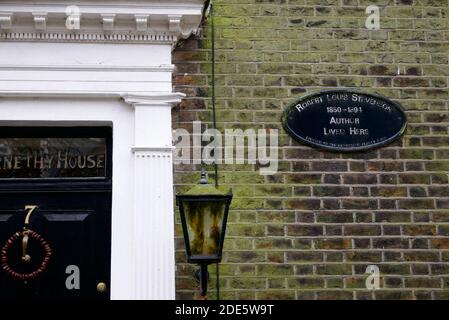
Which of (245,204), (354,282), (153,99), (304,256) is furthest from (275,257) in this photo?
(153,99)

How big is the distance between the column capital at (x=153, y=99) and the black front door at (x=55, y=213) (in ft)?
1.10

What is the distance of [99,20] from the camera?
5.54 metres

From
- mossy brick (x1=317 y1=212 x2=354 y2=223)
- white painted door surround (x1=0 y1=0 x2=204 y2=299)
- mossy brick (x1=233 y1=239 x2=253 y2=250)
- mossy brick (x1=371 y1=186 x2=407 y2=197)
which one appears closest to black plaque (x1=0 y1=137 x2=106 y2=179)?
white painted door surround (x1=0 y1=0 x2=204 y2=299)

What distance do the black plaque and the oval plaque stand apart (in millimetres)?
1423

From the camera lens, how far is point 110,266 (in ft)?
17.5

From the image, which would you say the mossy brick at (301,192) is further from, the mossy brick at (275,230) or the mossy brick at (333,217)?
the mossy brick at (275,230)

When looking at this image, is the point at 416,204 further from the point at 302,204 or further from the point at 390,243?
the point at 302,204

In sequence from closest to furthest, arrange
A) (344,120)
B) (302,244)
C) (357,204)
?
(302,244)
(357,204)
(344,120)

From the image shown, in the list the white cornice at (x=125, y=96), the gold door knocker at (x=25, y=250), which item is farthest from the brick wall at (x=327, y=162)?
the gold door knocker at (x=25, y=250)

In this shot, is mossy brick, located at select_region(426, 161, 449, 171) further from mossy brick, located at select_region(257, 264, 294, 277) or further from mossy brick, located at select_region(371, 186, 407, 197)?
mossy brick, located at select_region(257, 264, 294, 277)

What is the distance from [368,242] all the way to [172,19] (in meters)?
2.14

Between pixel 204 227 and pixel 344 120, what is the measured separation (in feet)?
5.03

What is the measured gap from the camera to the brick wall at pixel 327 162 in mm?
5352
